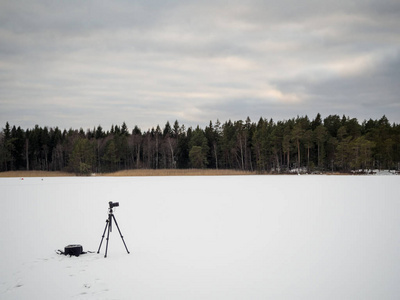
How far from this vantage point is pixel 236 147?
88.2 m

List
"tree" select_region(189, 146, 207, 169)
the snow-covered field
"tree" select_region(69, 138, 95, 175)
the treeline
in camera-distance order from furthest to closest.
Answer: "tree" select_region(189, 146, 207, 169), "tree" select_region(69, 138, 95, 175), the treeline, the snow-covered field

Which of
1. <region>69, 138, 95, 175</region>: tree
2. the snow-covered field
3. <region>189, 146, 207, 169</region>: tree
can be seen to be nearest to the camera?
the snow-covered field

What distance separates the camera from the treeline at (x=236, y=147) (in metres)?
74.2

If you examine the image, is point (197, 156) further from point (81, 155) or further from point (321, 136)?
point (321, 136)

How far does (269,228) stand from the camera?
11.7 meters

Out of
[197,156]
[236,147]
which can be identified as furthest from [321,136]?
[197,156]

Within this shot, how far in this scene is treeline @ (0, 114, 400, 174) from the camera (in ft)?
243

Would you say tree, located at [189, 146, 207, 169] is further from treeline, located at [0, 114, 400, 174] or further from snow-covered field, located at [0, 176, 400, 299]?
snow-covered field, located at [0, 176, 400, 299]

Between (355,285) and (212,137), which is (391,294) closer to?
(355,285)

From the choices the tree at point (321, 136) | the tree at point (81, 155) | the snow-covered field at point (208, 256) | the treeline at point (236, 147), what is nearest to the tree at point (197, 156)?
the treeline at point (236, 147)

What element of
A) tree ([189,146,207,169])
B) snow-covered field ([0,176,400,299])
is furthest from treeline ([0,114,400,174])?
snow-covered field ([0,176,400,299])

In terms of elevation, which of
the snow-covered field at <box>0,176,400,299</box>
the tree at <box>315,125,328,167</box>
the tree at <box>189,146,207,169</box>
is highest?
the tree at <box>315,125,328,167</box>

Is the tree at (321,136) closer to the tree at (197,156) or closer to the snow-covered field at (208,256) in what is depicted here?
the tree at (197,156)

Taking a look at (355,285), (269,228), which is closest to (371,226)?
(269,228)
